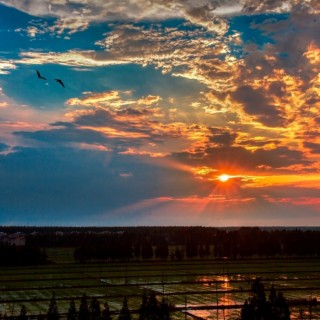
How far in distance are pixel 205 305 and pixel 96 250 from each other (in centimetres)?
7396

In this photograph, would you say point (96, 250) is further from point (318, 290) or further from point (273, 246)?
point (318, 290)

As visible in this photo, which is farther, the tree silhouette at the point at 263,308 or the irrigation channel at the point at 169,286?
the irrigation channel at the point at 169,286

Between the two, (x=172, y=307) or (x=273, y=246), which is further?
(x=273, y=246)

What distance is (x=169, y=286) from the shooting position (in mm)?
70000

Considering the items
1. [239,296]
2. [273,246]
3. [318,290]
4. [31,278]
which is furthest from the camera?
[273,246]

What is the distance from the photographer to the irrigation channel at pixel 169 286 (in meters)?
51.3

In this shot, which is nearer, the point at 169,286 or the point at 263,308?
the point at 263,308

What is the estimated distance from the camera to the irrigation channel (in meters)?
51.3

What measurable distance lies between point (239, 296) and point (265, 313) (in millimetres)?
30956

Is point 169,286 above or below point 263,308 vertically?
below

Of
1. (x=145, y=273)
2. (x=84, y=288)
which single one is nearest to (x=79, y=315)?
(x=84, y=288)

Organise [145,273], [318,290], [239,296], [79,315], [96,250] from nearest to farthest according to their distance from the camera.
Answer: [79,315] → [239,296] → [318,290] → [145,273] → [96,250]

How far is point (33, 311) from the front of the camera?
49.7 meters

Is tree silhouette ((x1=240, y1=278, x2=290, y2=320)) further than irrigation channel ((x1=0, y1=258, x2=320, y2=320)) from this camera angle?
No
